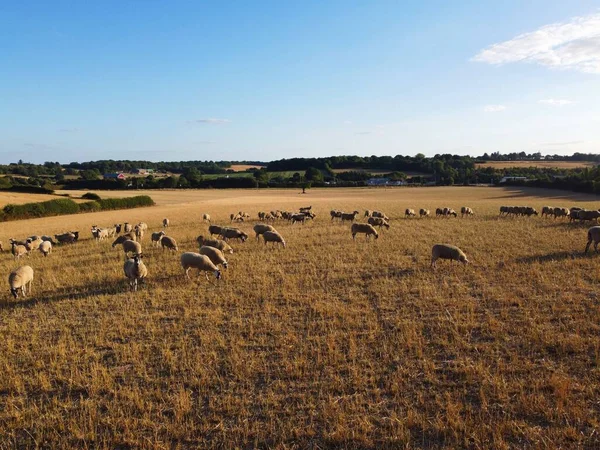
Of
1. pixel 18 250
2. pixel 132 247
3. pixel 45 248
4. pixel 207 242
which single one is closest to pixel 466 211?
pixel 207 242

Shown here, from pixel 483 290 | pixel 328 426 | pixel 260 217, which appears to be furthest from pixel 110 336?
pixel 260 217

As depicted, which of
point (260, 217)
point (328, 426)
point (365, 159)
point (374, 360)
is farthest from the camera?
point (365, 159)

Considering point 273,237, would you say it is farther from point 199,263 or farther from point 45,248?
point 45,248

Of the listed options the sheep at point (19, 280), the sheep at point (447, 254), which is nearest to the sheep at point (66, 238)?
the sheep at point (19, 280)

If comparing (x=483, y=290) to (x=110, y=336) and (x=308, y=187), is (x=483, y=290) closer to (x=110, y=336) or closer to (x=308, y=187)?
(x=110, y=336)

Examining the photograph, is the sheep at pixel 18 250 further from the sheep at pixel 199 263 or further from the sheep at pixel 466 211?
the sheep at pixel 466 211

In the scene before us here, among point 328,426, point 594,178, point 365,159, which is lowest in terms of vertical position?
point 328,426

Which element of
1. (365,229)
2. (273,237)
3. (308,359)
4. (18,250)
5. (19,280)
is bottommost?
(308,359)

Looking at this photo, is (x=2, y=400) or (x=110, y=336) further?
(x=110, y=336)
